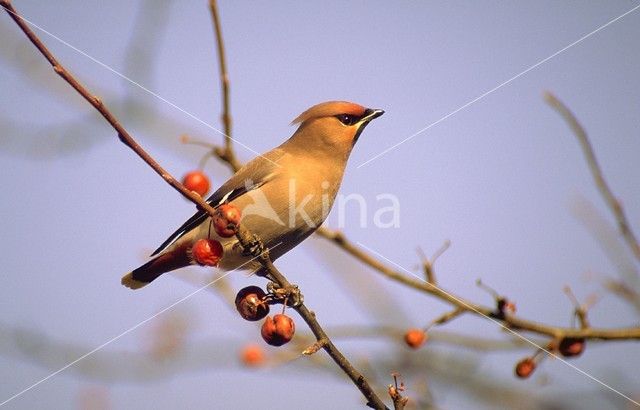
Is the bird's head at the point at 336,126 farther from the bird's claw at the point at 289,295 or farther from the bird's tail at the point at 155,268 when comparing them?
the bird's claw at the point at 289,295

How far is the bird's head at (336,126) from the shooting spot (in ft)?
13.1

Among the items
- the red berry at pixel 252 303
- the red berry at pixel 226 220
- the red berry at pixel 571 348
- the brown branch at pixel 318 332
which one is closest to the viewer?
the brown branch at pixel 318 332

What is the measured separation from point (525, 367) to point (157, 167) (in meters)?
2.06

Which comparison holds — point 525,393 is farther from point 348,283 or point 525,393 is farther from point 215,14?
point 215,14

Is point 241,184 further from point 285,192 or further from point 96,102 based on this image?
point 96,102

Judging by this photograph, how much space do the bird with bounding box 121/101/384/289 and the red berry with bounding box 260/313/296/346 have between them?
1.66 feet

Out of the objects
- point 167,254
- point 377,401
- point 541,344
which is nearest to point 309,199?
point 167,254

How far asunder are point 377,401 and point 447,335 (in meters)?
1.31

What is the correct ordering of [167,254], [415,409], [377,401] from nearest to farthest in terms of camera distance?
[377,401] → [415,409] → [167,254]

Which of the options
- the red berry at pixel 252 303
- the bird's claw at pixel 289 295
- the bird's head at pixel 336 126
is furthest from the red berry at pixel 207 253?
the bird's head at pixel 336 126

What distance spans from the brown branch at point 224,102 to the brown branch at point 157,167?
0.92m

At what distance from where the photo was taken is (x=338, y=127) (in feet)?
13.3

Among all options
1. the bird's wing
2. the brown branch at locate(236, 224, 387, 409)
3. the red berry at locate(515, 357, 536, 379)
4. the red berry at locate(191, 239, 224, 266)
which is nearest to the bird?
the bird's wing

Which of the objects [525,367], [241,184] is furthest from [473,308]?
[241,184]
